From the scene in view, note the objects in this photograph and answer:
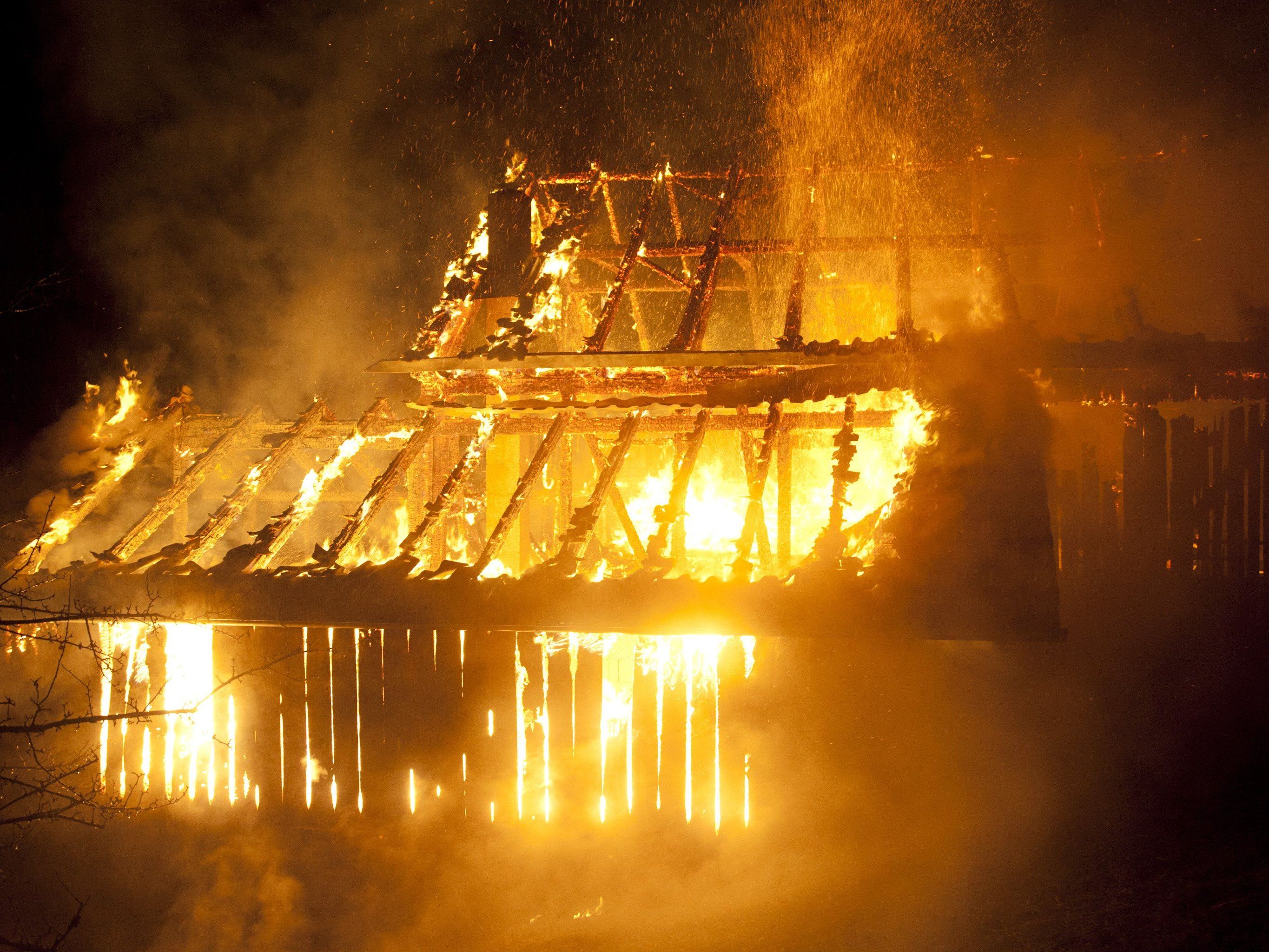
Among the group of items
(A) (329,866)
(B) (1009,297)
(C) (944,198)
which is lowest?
(A) (329,866)

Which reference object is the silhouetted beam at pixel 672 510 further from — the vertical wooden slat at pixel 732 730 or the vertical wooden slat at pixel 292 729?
the vertical wooden slat at pixel 292 729

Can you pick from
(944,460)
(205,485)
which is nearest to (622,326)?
(205,485)

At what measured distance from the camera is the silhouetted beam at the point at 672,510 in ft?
18.4

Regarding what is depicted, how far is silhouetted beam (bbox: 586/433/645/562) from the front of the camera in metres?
7.11

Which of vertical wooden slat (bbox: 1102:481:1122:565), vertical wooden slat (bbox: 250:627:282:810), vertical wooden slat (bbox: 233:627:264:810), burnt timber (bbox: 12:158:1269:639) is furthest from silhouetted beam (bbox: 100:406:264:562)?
vertical wooden slat (bbox: 1102:481:1122:565)

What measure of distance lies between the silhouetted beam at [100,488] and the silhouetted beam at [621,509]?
4417mm

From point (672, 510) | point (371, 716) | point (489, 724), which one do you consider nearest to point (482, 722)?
point (489, 724)

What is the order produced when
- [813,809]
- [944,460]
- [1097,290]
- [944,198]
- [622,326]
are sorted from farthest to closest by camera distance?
[622,326]
[944,198]
[1097,290]
[813,809]
[944,460]

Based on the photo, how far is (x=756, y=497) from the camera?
612 centimetres

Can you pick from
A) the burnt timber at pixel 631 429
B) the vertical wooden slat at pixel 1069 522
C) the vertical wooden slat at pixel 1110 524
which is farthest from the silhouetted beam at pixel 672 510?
the vertical wooden slat at pixel 1110 524

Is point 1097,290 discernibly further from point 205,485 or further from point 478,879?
point 205,485

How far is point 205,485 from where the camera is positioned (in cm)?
1076

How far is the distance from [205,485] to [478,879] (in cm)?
645

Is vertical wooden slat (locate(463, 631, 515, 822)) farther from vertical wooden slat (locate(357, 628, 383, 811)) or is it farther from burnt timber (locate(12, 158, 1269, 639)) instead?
burnt timber (locate(12, 158, 1269, 639))
